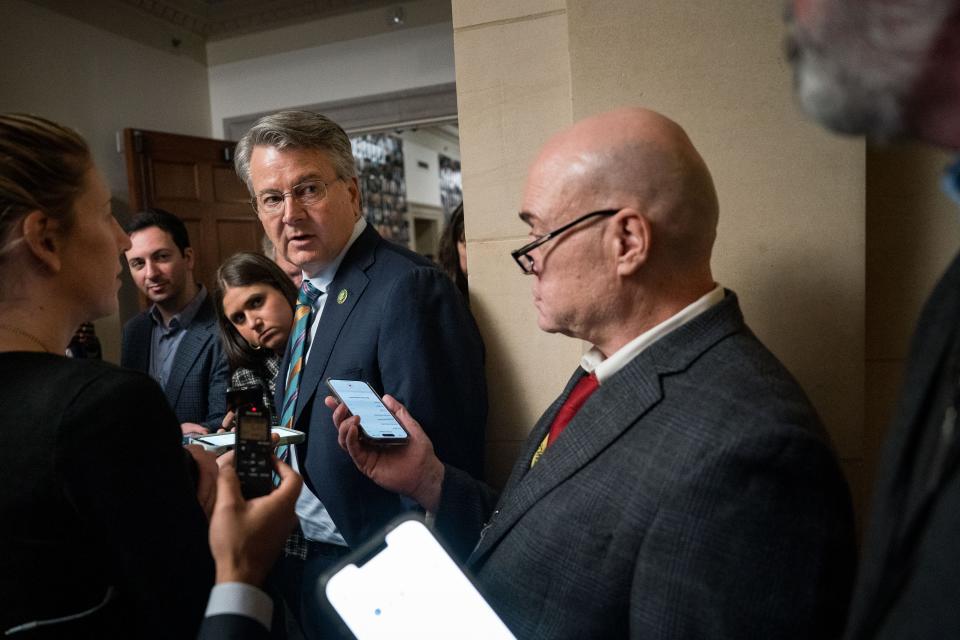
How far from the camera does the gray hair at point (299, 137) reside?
1.64 meters

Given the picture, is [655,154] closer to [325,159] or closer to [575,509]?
[575,509]

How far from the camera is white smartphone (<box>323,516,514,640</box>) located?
0.97 meters

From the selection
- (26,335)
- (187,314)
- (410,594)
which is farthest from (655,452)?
(187,314)

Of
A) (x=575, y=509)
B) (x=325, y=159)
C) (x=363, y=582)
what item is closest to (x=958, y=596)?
(x=575, y=509)

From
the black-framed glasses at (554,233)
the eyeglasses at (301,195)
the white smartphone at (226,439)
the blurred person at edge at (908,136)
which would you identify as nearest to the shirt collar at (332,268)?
the eyeglasses at (301,195)

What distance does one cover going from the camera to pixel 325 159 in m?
1.69

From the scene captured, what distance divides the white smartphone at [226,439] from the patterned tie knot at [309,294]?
391 mm

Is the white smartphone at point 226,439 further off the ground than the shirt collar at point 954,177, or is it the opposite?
the shirt collar at point 954,177

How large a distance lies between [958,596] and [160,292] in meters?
2.92

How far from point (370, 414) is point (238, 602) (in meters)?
0.54

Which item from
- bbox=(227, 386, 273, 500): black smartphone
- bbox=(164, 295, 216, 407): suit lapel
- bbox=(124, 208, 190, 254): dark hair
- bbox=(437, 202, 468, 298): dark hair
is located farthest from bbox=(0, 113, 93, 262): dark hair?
bbox=(124, 208, 190, 254): dark hair

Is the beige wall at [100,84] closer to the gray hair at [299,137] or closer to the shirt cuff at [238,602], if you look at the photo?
the gray hair at [299,137]

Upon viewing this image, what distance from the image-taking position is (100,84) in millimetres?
4434

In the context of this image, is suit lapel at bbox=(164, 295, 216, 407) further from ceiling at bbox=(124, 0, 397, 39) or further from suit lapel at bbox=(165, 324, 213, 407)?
ceiling at bbox=(124, 0, 397, 39)
